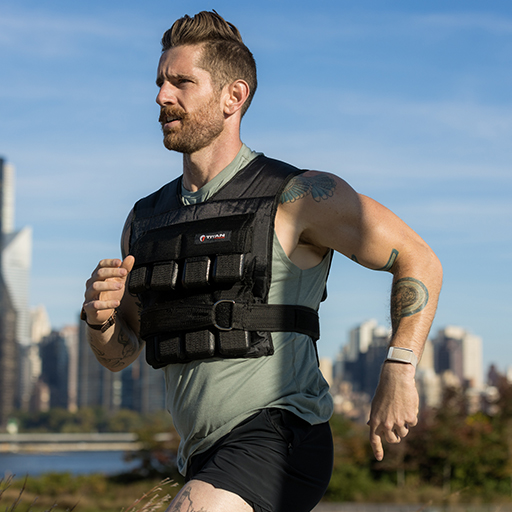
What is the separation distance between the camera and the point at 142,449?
40.3 metres

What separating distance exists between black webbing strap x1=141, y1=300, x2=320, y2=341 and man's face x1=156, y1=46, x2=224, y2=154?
825 mm

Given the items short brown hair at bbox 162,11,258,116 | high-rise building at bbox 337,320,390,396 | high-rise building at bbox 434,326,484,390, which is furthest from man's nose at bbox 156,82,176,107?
high-rise building at bbox 434,326,484,390

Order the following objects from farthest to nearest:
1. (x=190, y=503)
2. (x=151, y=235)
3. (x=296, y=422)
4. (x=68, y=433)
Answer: (x=68, y=433) < (x=151, y=235) < (x=296, y=422) < (x=190, y=503)

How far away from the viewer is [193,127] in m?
3.49

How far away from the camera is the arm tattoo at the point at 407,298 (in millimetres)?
3100

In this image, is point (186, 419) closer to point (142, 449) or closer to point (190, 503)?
point (190, 503)

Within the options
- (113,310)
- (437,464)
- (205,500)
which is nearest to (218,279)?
(113,310)

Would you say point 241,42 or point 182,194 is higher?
point 241,42

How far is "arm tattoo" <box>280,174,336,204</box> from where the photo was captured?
10.8 feet

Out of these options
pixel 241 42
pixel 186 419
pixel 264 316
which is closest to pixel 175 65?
pixel 241 42

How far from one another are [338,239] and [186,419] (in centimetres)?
102

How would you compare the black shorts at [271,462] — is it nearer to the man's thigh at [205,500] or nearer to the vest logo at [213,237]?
the man's thigh at [205,500]

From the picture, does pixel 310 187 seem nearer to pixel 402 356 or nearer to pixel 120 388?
pixel 402 356

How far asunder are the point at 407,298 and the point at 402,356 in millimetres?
290
